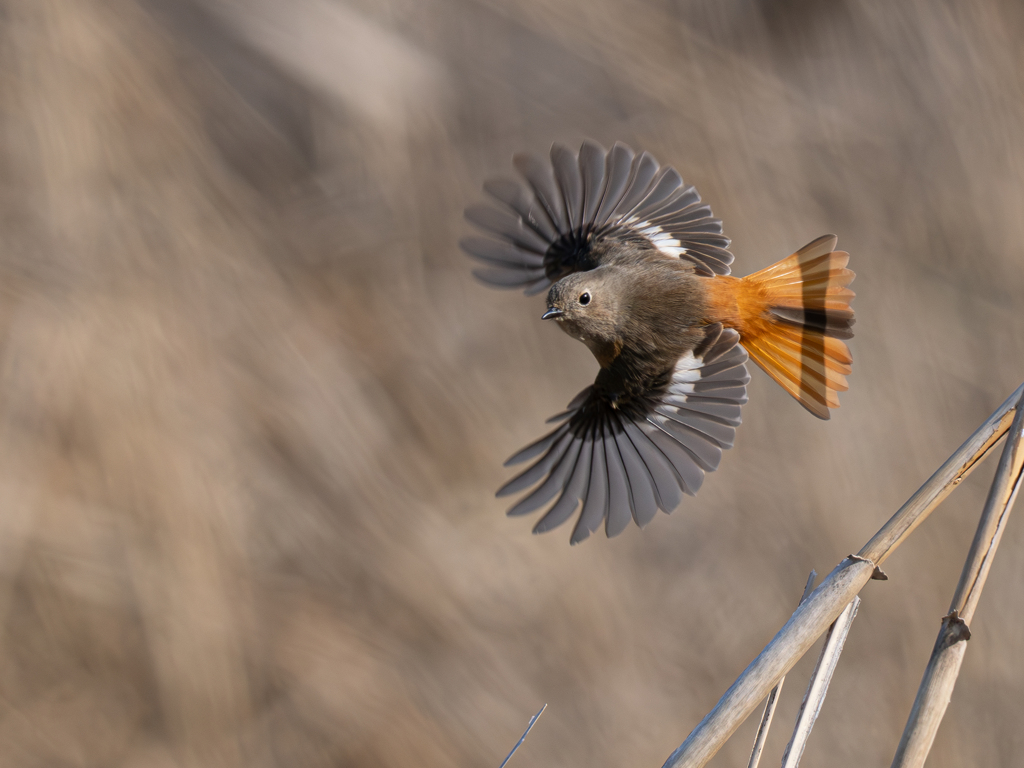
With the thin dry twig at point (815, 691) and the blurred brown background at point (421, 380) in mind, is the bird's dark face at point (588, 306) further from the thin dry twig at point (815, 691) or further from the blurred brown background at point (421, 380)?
the blurred brown background at point (421, 380)

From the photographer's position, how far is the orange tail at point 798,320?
1.71 m

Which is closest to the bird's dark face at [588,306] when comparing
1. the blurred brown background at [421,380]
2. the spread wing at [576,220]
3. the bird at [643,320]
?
the bird at [643,320]

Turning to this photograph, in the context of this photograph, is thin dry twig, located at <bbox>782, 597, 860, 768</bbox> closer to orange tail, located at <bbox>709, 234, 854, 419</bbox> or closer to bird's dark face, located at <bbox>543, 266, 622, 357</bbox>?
orange tail, located at <bbox>709, 234, 854, 419</bbox>

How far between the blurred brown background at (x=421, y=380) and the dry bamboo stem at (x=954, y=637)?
2.10 meters

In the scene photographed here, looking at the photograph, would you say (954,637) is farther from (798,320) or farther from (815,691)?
(798,320)

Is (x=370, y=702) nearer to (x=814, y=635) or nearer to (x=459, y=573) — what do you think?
(x=459, y=573)

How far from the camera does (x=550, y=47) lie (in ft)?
10.9

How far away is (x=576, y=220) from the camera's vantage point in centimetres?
224

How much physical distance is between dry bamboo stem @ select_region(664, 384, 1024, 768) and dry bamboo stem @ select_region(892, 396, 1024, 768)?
0.06 meters

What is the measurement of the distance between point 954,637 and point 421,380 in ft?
7.42

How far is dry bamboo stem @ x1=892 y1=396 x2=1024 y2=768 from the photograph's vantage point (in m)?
1.11

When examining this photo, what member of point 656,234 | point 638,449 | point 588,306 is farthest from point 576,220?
point 638,449

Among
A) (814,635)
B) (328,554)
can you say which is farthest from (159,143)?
(814,635)

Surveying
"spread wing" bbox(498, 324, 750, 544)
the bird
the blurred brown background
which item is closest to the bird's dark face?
the bird
